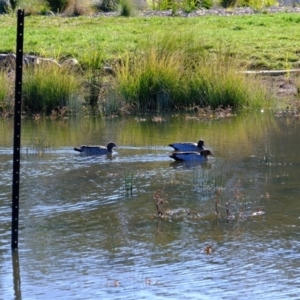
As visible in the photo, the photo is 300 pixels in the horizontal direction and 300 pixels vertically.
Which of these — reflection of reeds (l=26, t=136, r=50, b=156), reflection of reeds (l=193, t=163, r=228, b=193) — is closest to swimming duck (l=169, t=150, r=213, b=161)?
reflection of reeds (l=193, t=163, r=228, b=193)

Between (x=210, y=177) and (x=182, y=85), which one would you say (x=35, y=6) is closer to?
(x=182, y=85)

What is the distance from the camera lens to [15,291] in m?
7.41

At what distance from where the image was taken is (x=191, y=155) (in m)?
12.9

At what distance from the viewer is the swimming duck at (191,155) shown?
12867 mm

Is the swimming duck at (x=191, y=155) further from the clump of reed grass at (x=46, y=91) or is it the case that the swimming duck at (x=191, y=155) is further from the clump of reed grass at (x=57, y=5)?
the clump of reed grass at (x=57, y=5)

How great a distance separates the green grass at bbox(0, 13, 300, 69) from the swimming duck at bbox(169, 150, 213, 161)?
7423 millimetres

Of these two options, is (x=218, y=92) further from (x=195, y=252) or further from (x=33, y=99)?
(x=195, y=252)

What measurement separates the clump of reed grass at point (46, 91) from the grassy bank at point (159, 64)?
18 millimetres

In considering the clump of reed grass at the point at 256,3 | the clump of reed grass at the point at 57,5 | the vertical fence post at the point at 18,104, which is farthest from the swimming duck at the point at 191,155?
the clump of reed grass at the point at 256,3

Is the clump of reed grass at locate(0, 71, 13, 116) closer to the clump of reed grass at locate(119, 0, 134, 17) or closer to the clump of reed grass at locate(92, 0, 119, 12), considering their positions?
the clump of reed grass at locate(119, 0, 134, 17)

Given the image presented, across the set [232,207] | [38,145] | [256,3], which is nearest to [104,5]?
[256,3]

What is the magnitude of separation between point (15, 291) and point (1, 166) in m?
5.20

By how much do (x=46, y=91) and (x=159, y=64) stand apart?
85.3 inches

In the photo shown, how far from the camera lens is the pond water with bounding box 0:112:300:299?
7.54 m
